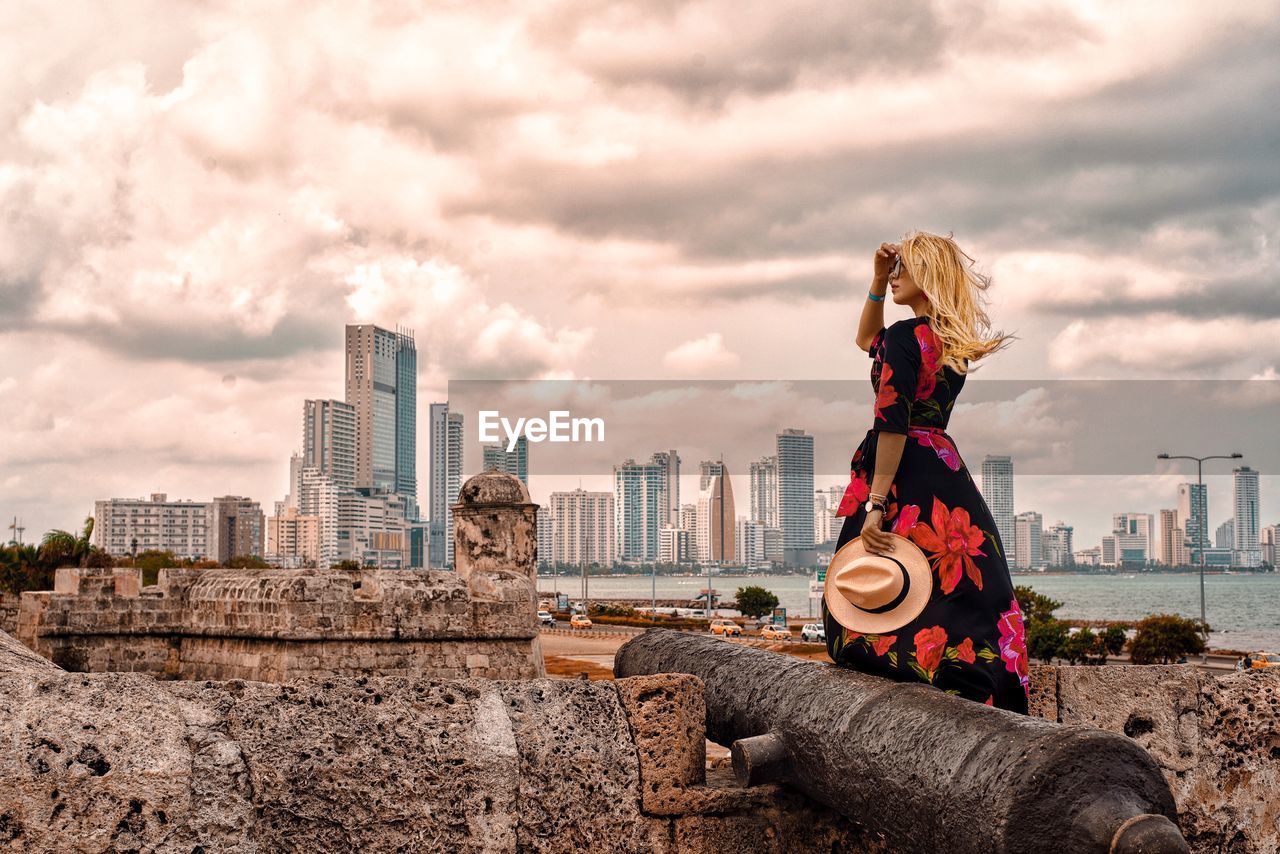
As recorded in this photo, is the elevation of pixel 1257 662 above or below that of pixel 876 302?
below

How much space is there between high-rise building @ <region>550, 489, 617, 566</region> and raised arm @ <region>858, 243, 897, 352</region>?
135 metres

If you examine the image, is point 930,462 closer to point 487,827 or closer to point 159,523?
point 487,827

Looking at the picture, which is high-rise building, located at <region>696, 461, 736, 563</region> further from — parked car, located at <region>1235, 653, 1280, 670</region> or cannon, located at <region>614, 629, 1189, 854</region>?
cannon, located at <region>614, 629, 1189, 854</region>

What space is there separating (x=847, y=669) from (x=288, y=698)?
4.59 ft

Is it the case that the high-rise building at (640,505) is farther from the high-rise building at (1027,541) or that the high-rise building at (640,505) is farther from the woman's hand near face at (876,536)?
the woman's hand near face at (876,536)

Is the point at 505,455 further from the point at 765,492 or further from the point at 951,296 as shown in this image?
the point at 765,492

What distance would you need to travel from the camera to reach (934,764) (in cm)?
237

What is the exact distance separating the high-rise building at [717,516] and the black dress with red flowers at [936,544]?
65.4 m

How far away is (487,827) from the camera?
2771 millimetres

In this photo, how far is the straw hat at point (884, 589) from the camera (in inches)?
123

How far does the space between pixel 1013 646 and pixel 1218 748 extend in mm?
588

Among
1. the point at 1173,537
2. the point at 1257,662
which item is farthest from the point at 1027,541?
the point at 1257,662

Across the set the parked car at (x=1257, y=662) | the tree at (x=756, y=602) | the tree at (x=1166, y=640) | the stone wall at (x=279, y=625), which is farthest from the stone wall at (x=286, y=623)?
the tree at (x=756, y=602)

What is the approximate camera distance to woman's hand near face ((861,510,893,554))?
10.6 feet
